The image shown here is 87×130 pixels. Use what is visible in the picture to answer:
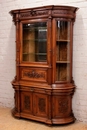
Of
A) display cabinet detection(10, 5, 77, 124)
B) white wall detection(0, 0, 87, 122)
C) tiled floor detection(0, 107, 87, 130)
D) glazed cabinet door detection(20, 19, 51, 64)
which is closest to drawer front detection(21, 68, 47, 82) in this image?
display cabinet detection(10, 5, 77, 124)

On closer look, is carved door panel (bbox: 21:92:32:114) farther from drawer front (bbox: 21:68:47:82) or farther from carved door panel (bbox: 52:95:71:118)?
carved door panel (bbox: 52:95:71:118)

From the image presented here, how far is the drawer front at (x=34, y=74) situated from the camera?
3254mm

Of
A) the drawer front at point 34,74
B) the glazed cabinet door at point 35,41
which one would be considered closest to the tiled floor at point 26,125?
the drawer front at point 34,74

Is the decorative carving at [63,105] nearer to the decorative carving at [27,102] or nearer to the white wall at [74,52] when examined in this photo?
the white wall at [74,52]

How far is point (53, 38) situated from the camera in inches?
123

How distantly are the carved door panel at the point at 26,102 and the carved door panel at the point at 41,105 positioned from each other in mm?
110

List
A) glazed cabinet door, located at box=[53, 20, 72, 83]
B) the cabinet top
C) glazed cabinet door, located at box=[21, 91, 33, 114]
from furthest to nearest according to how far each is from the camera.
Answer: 1. glazed cabinet door, located at box=[21, 91, 33, 114]
2. glazed cabinet door, located at box=[53, 20, 72, 83]
3. the cabinet top

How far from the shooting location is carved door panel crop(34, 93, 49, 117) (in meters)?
3.26

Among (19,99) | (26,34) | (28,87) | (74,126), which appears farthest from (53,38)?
(74,126)

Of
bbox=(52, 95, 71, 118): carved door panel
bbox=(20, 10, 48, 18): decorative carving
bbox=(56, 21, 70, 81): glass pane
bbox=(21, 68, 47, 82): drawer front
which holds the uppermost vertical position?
bbox=(20, 10, 48, 18): decorative carving

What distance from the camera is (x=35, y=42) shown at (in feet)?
11.2

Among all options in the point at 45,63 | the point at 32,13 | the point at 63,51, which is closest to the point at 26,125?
the point at 45,63

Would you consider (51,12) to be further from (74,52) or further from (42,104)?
(42,104)

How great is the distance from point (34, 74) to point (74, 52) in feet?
2.65
